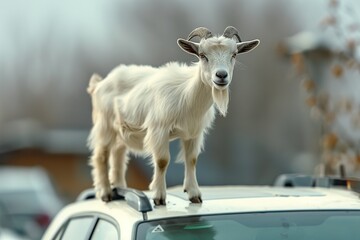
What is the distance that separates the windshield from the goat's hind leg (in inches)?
53.3

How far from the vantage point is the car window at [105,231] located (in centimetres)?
573

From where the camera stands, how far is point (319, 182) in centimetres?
698

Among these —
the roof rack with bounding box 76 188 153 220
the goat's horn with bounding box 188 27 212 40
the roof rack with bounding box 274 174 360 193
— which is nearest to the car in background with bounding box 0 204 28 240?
the roof rack with bounding box 274 174 360 193

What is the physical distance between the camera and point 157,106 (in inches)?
231

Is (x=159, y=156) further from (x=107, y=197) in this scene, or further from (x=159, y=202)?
(x=107, y=197)

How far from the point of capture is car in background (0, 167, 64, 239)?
729 inches

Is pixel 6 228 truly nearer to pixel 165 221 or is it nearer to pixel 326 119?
pixel 326 119

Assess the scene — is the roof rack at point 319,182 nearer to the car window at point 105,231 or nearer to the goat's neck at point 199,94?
the goat's neck at point 199,94

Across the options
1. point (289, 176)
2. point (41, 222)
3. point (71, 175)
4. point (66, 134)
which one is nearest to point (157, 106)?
point (289, 176)

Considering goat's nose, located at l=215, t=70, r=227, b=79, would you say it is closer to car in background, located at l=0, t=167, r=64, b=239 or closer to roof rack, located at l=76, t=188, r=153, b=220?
roof rack, located at l=76, t=188, r=153, b=220

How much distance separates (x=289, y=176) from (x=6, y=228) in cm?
1076

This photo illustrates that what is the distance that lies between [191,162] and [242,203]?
42 cm

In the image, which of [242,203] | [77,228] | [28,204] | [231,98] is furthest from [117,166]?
[231,98]

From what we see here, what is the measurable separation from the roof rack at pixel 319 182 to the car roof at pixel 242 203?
0.13 metres
